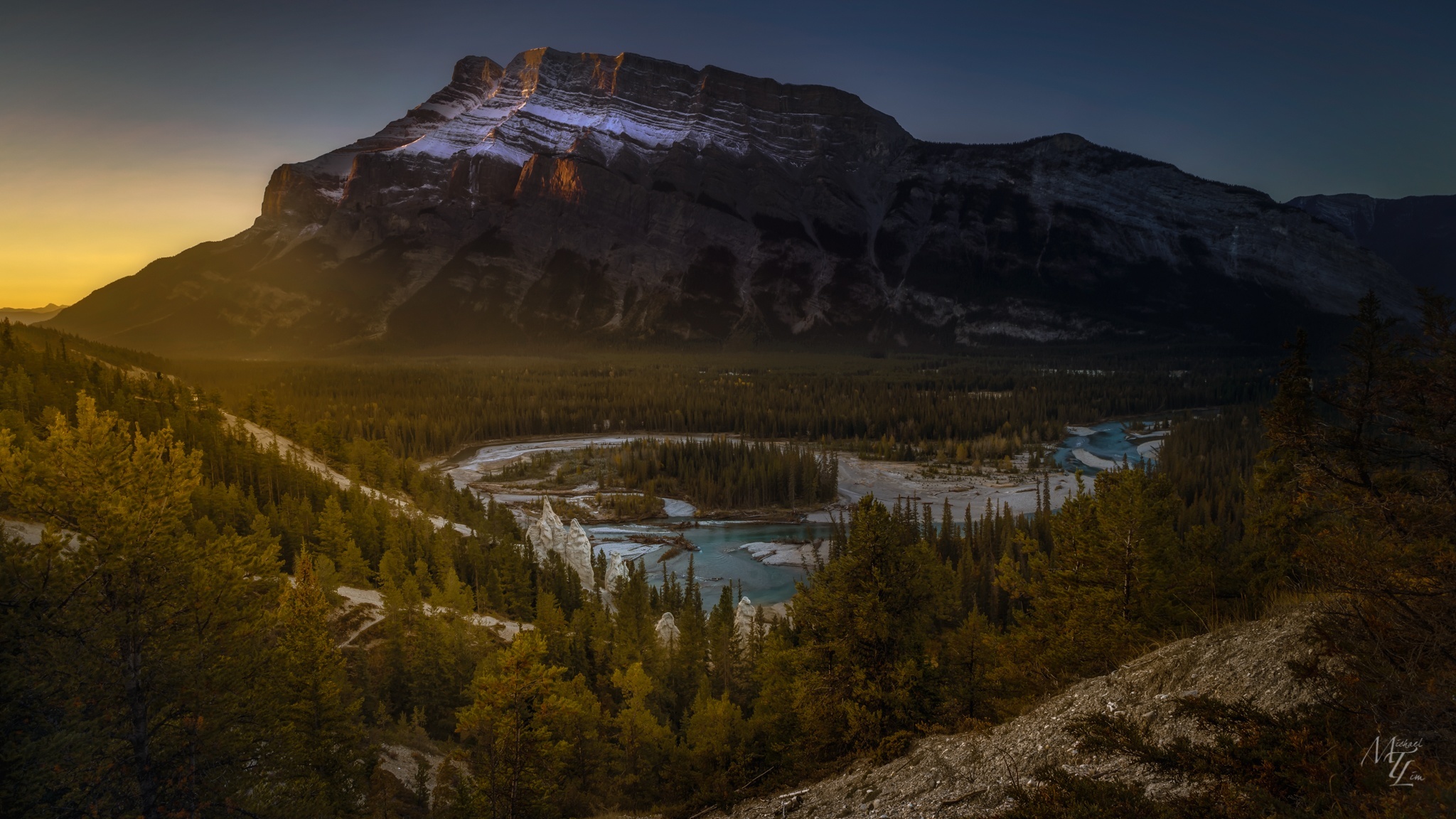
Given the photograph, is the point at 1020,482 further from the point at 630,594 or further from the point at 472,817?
the point at 472,817

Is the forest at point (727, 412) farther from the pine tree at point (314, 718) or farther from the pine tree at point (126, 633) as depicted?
the pine tree at point (126, 633)

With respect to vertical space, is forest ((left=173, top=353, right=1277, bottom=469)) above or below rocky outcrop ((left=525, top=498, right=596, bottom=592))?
above

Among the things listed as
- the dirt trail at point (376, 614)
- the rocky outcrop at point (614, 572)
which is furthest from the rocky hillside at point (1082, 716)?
the rocky outcrop at point (614, 572)

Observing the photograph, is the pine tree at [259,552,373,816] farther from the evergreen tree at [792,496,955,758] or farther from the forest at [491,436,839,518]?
the forest at [491,436,839,518]

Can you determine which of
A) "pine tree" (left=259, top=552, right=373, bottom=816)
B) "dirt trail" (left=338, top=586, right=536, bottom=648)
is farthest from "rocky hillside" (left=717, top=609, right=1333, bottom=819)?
"dirt trail" (left=338, top=586, right=536, bottom=648)

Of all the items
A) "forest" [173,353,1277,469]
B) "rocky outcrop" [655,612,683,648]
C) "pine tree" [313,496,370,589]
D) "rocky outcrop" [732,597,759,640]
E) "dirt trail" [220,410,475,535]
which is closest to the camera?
"pine tree" [313,496,370,589]

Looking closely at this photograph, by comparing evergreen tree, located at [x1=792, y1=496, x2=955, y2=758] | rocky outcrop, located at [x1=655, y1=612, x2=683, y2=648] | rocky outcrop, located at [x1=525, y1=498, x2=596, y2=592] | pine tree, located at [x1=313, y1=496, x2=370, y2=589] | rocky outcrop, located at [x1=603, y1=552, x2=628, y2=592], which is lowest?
rocky outcrop, located at [x1=603, y1=552, x2=628, y2=592]

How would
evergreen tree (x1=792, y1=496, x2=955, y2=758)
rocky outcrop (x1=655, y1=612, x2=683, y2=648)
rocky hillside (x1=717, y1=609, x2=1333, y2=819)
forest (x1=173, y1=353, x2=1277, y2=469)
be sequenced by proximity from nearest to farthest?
rocky hillside (x1=717, y1=609, x2=1333, y2=819) → evergreen tree (x1=792, y1=496, x2=955, y2=758) → rocky outcrop (x1=655, y1=612, x2=683, y2=648) → forest (x1=173, y1=353, x2=1277, y2=469)
